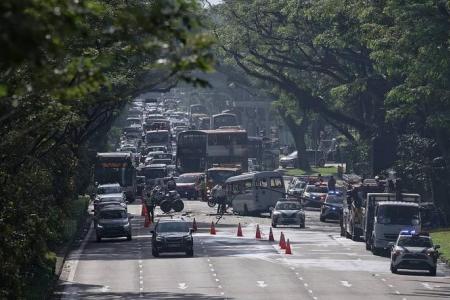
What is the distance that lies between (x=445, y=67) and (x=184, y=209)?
25101 mm

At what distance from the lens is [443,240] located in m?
54.8

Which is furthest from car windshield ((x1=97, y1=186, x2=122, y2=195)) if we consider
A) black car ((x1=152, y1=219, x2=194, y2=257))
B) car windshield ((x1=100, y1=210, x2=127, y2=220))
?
black car ((x1=152, y1=219, x2=194, y2=257))

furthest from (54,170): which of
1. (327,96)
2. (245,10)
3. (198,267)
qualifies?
(327,96)

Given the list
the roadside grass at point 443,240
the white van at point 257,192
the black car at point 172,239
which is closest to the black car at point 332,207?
the white van at point 257,192

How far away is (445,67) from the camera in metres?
56.6

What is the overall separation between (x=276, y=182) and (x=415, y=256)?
103 feet

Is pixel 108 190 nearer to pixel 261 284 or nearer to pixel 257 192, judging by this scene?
pixel 257 192

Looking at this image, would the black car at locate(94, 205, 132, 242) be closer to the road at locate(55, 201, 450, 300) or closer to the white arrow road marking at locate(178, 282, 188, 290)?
the road at locate(55, 201, 450, 300)

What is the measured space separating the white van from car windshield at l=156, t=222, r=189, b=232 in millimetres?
22778

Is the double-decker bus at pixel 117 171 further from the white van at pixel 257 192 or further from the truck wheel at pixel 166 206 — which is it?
the white van at pixel 257 192

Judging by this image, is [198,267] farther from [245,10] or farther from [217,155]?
[217,155]

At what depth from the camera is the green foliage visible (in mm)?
10422

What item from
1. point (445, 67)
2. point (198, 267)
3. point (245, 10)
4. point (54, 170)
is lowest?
point (198, 267)

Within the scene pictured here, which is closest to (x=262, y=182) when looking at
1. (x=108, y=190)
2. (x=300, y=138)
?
(x=108, y=190)
